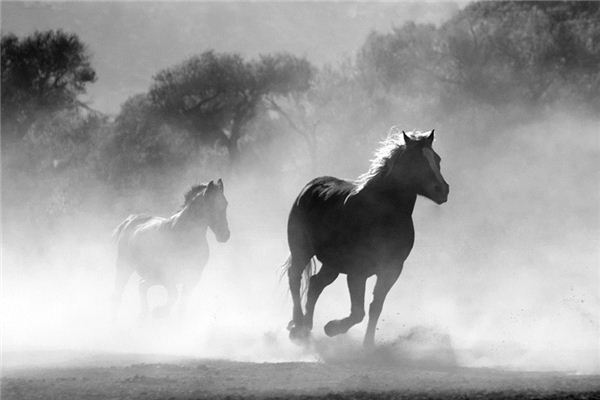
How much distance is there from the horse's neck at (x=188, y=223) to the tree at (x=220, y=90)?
54727 millimetres

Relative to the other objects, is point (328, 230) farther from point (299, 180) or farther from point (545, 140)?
point (299, 180)

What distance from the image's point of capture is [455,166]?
2402 inches

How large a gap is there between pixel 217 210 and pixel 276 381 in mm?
8358

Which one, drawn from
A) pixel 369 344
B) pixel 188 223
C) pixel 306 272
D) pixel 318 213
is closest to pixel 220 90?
pixel 188 223

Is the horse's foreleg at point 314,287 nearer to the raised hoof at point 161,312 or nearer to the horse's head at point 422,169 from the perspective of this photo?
the horse's head at point 422,169

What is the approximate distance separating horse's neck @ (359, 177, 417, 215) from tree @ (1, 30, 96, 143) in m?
56.5

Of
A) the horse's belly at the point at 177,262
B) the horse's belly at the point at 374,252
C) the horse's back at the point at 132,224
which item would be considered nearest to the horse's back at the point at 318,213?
the horse's belly at the point at 374,252

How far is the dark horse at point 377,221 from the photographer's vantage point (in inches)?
669

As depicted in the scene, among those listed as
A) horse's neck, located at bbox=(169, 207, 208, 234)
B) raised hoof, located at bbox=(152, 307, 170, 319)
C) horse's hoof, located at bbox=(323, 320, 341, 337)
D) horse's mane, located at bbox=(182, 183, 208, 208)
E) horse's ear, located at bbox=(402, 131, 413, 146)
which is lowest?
horse's hoof, located at bbox=(323, 320, 341, 337)

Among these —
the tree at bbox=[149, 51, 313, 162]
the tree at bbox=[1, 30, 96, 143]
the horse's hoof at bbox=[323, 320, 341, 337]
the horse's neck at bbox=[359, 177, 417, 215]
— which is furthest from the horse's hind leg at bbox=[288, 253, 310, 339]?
the tree at bbox=[149, 51, 313, 162]

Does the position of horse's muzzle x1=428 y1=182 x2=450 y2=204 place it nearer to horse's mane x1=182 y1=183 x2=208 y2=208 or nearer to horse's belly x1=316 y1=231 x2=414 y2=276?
horse's belly x1=316 y1=231 x2=414 y2=276

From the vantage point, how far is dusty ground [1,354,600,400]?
12336mm

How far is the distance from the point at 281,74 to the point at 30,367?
220ft

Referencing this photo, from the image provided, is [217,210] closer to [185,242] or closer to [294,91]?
[185,242]
